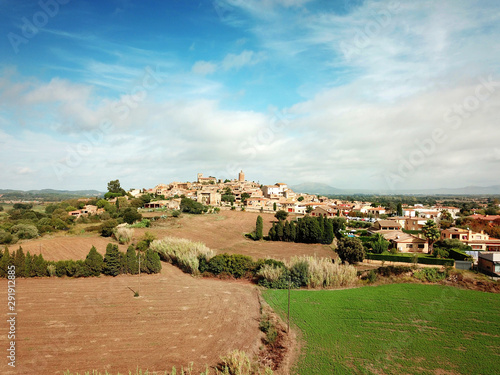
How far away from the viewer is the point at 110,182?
71375mm

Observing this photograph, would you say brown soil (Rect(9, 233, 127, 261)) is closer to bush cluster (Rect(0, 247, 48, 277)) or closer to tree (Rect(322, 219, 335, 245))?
bush cluster (Rect(0, 247, 48, 277))

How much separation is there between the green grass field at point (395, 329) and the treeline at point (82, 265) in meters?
10.1

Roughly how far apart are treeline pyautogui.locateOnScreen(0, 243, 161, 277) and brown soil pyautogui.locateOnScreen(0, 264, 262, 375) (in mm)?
927

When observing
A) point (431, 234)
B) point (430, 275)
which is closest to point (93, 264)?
point (430, 275)

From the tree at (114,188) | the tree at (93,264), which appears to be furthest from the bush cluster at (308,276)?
the tree at (114,188)

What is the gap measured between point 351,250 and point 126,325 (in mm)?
18489

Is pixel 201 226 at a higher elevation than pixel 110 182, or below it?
below

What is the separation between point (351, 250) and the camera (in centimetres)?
2412

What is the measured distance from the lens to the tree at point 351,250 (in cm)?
2419

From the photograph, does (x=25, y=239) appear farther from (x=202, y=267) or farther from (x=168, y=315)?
(x=168, y=315)

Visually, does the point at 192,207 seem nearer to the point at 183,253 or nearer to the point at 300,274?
the point at 183,253

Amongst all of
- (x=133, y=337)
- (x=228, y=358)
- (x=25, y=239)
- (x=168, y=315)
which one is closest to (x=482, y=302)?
(x=228, y=358)

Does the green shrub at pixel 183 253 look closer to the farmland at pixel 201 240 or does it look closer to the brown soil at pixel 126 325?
the brown soil at pixel 126 325

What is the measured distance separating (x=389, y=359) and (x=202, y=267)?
46.1 ft
